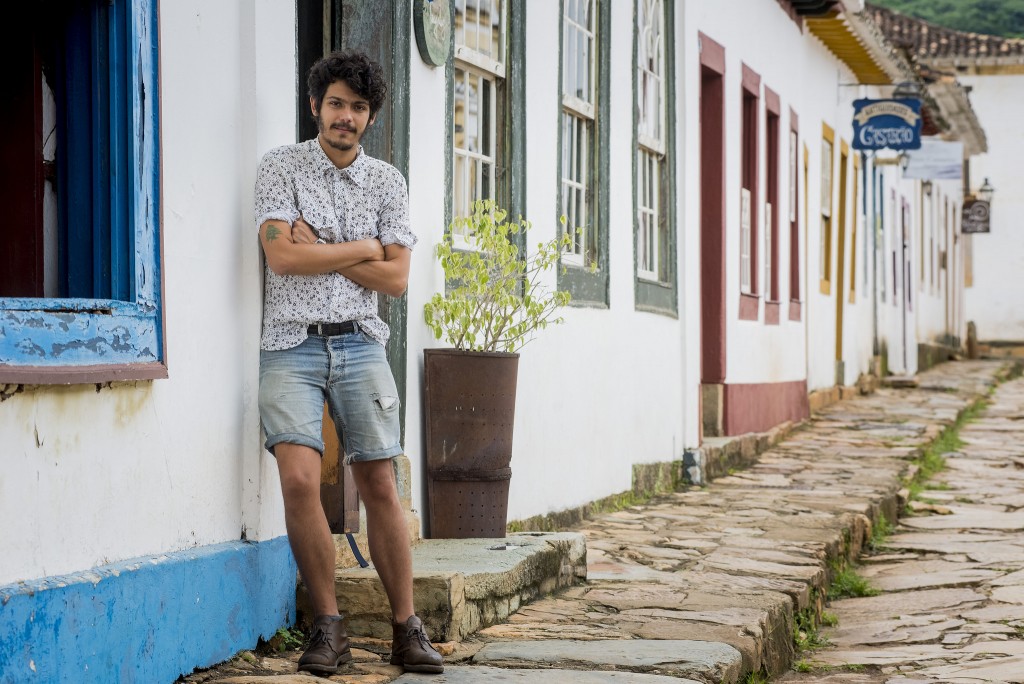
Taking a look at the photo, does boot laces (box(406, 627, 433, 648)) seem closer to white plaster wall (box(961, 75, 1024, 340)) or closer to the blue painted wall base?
the blue painted wall base

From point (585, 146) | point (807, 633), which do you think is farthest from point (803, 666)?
point (585, 146)

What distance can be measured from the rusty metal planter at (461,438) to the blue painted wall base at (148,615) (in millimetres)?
1387

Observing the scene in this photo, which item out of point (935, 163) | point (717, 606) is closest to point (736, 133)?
point (717, 606)

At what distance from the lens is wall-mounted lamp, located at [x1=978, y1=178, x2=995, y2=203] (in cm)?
3700

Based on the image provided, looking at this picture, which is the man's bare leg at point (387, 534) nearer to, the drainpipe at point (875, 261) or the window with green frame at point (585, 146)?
the window with green frame at point (585, 146)

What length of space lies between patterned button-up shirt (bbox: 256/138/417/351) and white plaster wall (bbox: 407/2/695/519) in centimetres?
147

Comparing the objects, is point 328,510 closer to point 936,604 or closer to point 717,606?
point 717,606

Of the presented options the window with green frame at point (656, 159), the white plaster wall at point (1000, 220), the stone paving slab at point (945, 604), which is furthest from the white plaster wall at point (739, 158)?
the white plaster wall at point (1000, 220)

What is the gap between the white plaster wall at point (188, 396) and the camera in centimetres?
382

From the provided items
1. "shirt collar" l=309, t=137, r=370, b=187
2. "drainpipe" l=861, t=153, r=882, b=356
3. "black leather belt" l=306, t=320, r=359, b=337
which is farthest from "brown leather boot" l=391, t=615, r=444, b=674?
"drainpipe" l=861, t=153, r=882, b=356

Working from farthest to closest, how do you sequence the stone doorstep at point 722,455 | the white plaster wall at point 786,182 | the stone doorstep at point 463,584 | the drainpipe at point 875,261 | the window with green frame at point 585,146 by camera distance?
the drainpipe at point 875,261 → the white plaster wall at point 786,182 → the stone doorstep at point 722,455 → the window with green frame at point 585,146 → the stone doorstep at point 463,584

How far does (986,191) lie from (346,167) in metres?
34.4

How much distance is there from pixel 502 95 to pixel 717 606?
2662 mm

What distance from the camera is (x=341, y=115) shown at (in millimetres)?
4633
